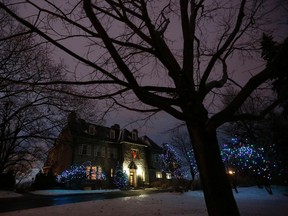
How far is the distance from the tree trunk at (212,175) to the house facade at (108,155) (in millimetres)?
23968

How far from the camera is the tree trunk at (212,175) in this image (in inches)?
104

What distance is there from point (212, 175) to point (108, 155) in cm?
3098

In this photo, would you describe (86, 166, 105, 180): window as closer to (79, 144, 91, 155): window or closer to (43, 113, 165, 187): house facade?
(43, 113, 165, 187): house facade

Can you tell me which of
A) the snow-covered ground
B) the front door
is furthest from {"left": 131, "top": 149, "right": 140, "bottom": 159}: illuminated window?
the snow-covered ground

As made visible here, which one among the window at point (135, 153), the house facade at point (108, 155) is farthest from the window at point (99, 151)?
the window at point (135, 153)

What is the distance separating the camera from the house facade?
93.6 ft

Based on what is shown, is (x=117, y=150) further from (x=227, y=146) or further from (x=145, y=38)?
(x=145, y=38)

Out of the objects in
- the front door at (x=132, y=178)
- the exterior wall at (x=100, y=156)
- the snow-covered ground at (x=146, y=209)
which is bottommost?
the snow-covered ground at (x=146, y=209)

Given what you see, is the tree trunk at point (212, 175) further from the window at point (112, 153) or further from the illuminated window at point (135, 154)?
the illuminated window at point (135, 154)

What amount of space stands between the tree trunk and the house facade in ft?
78.6

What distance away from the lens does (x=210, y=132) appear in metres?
2.90

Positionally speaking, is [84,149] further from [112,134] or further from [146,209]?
[146,209]

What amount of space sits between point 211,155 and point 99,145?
3023 cm

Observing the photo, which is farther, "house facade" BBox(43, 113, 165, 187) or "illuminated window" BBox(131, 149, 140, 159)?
"illuminated window" BBox(131, 149, 140, 159)
